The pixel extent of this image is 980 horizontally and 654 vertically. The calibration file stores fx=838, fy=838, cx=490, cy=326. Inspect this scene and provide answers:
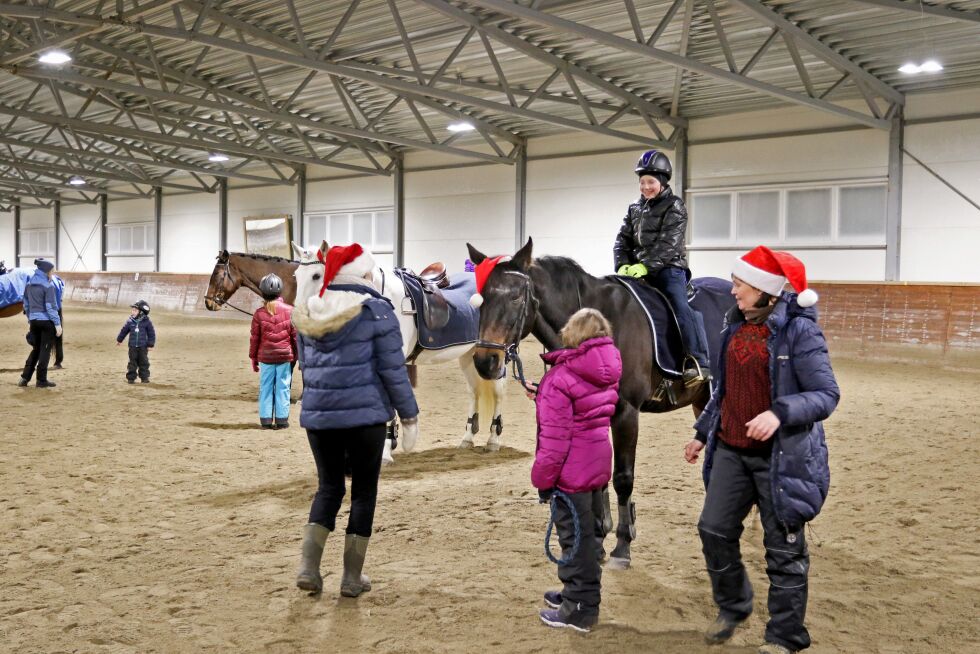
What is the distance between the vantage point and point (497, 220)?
77.1ft

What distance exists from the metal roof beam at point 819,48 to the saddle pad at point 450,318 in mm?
6336

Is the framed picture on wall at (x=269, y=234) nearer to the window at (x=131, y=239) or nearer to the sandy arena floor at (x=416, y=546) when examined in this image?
the window at (x=131, y=239)

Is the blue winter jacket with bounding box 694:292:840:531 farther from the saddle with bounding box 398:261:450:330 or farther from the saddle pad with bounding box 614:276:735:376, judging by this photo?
the saddle with bounding box 398:261:450:330

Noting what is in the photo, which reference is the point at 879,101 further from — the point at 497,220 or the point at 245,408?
the point at 245,408

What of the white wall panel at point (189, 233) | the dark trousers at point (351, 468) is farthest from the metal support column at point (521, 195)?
the dark trousers at point (351, 468)

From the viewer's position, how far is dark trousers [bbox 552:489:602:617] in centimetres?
378

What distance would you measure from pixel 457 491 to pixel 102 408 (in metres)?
5.57

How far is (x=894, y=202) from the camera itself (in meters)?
16.8

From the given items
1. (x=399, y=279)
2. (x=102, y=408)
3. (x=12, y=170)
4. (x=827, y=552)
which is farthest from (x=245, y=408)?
(x=12, y=170)

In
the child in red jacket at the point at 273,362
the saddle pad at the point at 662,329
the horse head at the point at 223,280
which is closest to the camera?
the saddle pad at the point at 662,329

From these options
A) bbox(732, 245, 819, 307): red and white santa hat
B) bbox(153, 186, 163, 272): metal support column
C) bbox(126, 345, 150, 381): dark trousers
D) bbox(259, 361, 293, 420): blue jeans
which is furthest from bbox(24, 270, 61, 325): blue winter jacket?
bbox(153, 186, 163, 272): metal support column

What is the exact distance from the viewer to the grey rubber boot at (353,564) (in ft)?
13.6

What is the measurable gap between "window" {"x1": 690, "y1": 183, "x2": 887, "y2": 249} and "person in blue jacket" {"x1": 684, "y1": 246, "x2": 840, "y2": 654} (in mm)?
15414

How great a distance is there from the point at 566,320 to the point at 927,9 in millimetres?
9552
